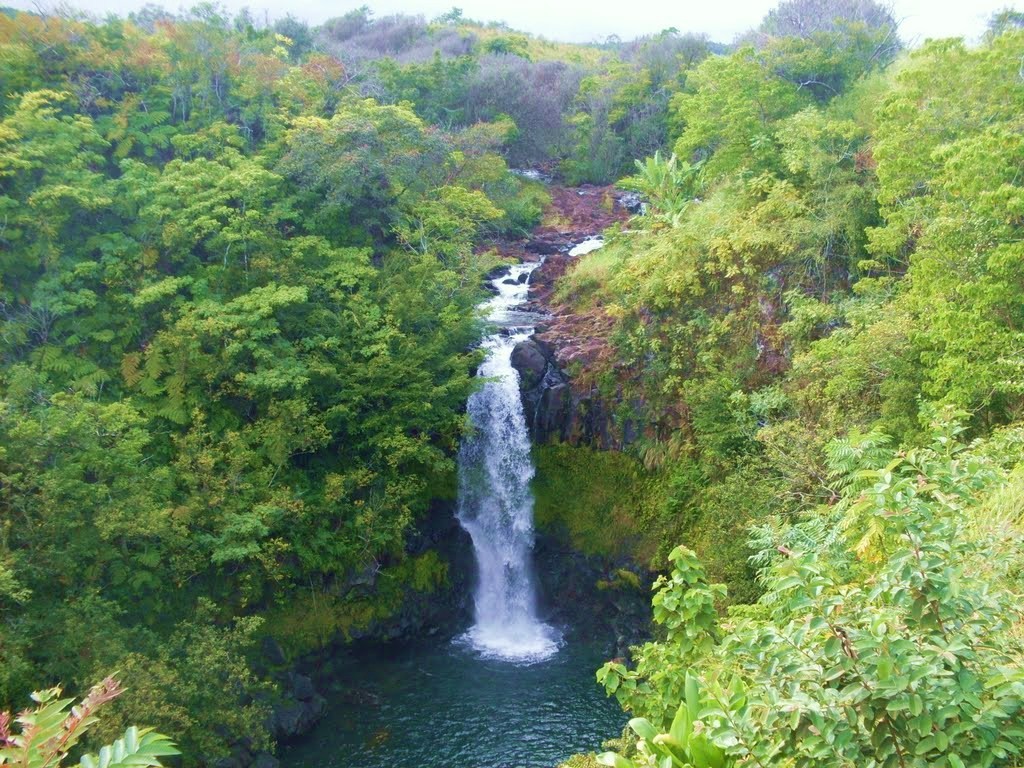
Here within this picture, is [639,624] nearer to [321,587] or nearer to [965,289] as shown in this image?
[321,587]

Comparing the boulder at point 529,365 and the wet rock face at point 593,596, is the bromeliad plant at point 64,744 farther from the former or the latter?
the boulder at point 529,365

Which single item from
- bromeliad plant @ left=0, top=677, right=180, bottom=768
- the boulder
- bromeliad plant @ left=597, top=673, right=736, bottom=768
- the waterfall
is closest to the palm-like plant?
the boulder

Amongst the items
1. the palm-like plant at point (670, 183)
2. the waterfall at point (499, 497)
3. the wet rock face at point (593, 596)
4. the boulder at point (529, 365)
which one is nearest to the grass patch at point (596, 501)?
the wet rock face at point (593, 596)

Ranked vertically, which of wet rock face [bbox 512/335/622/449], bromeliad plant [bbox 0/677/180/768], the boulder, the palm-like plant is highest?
the palm-like plant

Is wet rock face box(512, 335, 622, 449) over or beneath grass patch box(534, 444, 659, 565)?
over

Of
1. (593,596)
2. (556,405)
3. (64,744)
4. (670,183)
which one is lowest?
(593,596)

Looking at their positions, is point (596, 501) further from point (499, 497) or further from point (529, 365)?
point (529, 365)

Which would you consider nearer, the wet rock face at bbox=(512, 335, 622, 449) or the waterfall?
the waterfall

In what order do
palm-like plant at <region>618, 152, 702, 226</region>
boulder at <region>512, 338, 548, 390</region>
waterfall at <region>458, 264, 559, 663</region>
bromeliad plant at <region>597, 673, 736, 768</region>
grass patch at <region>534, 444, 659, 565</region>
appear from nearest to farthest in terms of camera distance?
bromeliad plant at <region>597, 673, 736, 768</region> → grass patch at <region>534, 444, 659, 565</region> → waterfall at <region>458, 264, 559, 663</region> → boulder at <region>512, 338, 548, 390</region> → palm-like plant at <region>618, 152, 702, 226</region>

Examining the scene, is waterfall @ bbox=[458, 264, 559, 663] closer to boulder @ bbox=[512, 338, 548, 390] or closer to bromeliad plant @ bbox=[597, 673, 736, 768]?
boulder @ bbox=[512, 338, 548, 390]

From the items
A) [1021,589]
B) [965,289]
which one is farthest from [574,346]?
[1021,589]

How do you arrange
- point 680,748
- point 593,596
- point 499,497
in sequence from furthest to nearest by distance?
point 499,497, point 593,596, point 680,748

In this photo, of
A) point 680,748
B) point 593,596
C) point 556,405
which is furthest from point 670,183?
point 680,748

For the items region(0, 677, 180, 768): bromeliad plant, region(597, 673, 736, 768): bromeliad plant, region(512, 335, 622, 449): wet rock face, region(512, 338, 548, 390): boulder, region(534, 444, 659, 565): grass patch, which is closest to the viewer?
region(0, 677, 180, 768): bromeliad plant
